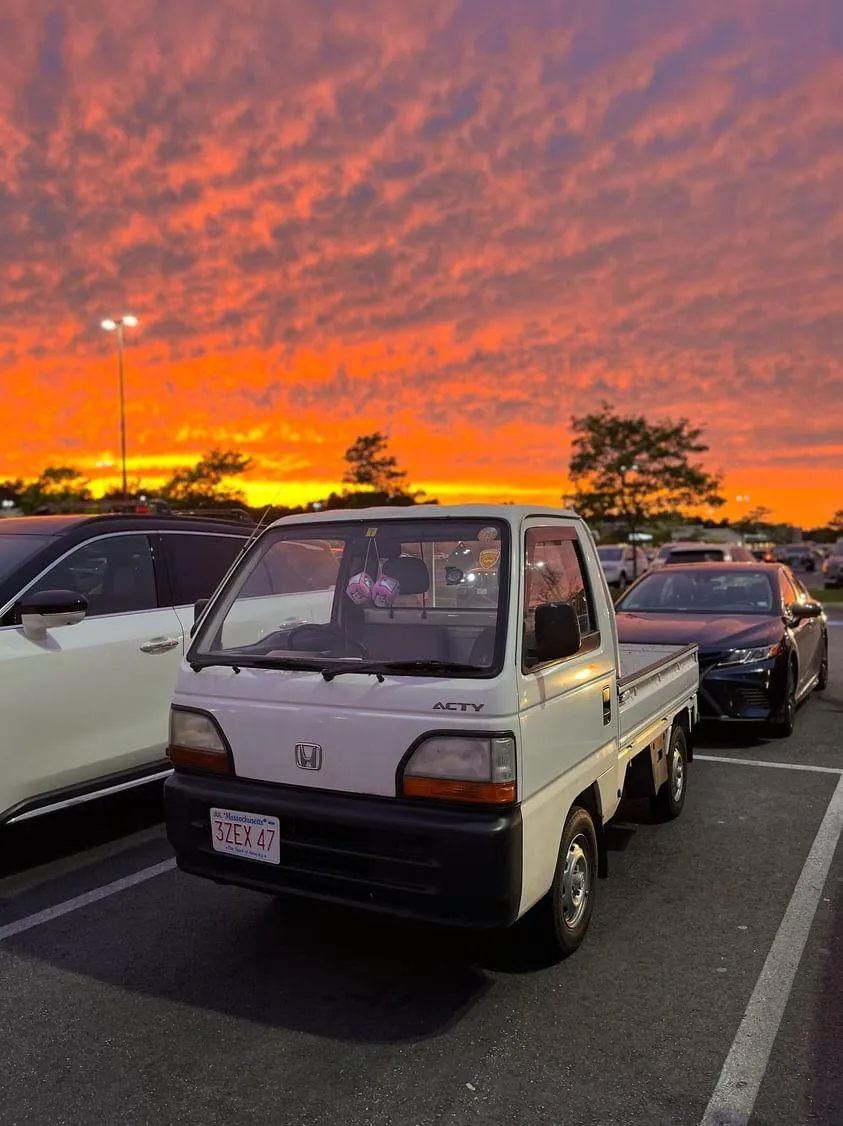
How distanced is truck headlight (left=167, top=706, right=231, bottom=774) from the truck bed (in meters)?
1.88

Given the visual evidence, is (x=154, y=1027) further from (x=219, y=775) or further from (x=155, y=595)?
(x=155, y=595)

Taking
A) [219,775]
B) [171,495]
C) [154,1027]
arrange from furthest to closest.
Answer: [171,495], [219,775], [154,1027]

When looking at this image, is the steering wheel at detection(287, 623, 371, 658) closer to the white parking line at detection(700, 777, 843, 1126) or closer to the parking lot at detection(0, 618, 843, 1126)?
the parking lot at detection(0, 618, 843, 1126)

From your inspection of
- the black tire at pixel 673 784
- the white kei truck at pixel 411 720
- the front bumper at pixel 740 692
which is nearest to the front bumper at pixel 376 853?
the white kei truck at pixel 411 720

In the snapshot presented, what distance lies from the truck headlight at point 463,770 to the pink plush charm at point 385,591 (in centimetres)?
105

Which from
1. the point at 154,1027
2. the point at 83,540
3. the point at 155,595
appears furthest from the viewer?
the point at 155,595

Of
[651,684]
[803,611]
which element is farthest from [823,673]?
[651,684]

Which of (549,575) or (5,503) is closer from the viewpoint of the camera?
(549,575)

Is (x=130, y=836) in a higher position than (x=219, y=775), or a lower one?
lower

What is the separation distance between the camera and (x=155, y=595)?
5605mm

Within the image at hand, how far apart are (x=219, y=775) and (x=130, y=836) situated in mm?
2151

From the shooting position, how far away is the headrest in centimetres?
401

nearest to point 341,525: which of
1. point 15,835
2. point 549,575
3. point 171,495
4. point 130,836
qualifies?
point 549,575

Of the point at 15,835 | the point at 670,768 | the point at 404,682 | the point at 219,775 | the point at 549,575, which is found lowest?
the point at 15,835
